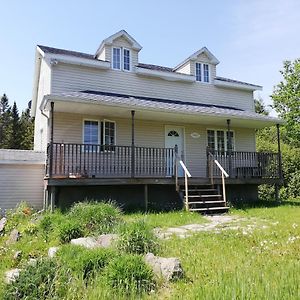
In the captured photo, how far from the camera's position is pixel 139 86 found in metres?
15.8

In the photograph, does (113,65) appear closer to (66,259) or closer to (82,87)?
(82,87)

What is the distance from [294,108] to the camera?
92.7 feet

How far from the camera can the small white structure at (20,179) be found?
41.7 feet

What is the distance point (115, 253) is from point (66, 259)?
76 cm

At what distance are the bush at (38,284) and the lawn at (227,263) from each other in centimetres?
18

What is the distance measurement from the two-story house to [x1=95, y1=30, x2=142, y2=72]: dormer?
5cm

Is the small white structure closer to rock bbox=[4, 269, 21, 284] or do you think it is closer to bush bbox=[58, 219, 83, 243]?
bush bbox=[58, 219, 83, 243]

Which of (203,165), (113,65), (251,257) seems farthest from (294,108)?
(251,257)

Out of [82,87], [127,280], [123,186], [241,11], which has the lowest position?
[127,280]

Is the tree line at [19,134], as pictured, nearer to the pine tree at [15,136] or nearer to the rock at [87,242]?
the pine tree at [15,136]

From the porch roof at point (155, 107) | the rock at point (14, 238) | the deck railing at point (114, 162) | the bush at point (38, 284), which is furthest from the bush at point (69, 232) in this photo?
the porch roof at point (155, 107)

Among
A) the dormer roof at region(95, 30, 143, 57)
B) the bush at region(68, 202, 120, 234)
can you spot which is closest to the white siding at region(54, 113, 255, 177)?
the dormer roof at region(95, 30, 143, 57)

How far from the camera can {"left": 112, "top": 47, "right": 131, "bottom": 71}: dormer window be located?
50.7 feet

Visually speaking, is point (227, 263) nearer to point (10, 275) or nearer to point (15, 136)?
point (10, 275)
